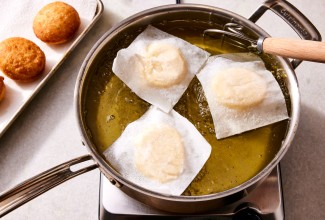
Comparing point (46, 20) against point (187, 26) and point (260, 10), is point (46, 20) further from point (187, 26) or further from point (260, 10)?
point (260, 10)

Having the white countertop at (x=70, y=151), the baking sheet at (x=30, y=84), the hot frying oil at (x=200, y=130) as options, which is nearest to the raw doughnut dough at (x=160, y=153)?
the hot frying oil at (x=200, y=130)

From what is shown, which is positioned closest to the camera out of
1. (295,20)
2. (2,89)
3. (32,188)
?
(32,188)

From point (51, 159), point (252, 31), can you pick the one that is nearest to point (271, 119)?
point (252, 31)

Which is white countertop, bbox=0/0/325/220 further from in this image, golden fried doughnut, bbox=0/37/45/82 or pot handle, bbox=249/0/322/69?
pot handle, bbox=249/0/322/69

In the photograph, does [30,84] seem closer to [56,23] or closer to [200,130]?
[56,23]

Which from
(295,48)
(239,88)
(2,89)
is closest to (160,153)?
(239,88)

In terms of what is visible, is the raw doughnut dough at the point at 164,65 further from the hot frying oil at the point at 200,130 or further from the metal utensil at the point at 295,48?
the metal utensil at the point at 295,48
